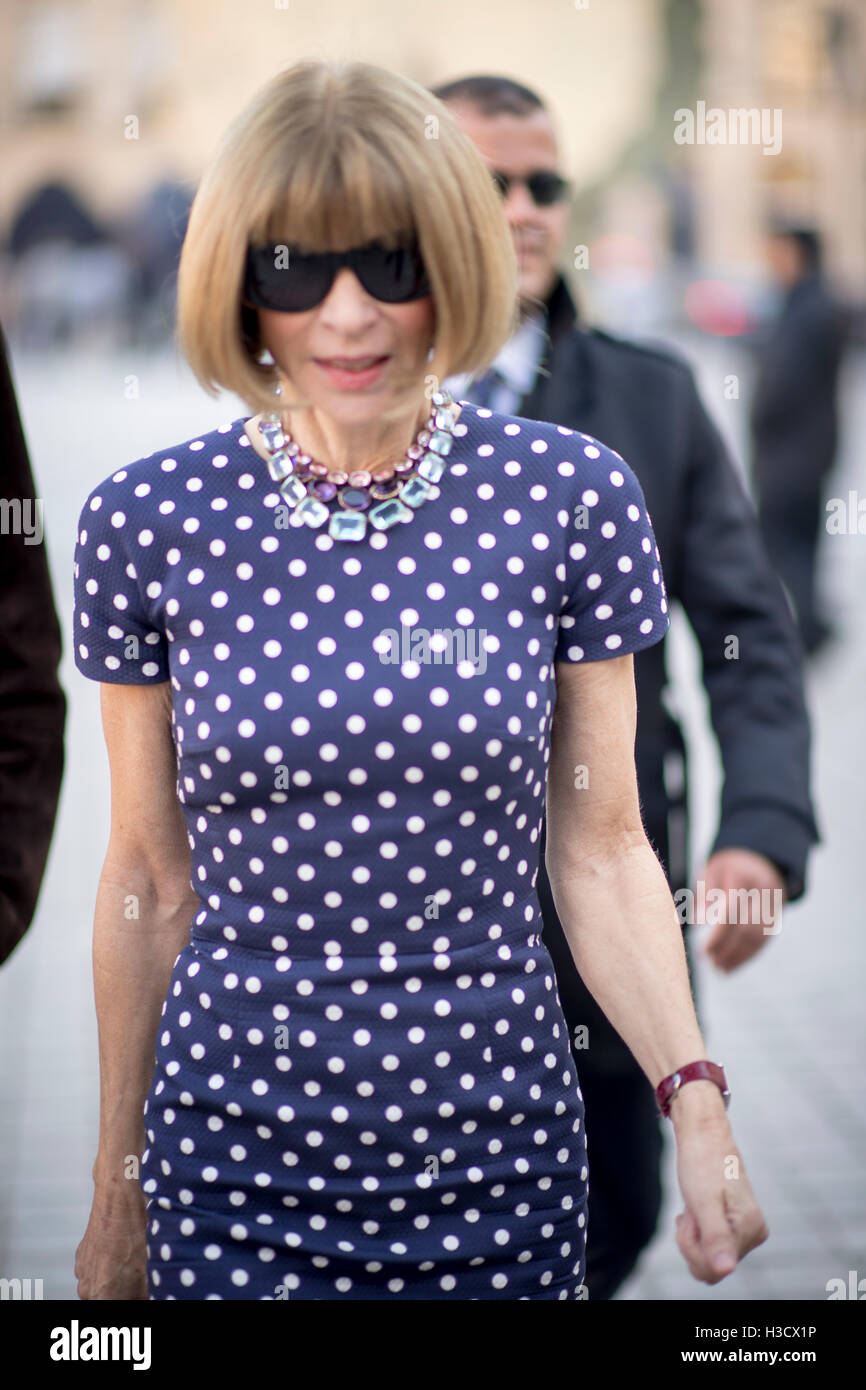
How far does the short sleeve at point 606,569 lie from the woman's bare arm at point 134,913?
16.6 inches

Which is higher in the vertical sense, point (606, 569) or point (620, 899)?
point (606, 569)

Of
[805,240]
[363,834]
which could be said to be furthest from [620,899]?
[805,240]

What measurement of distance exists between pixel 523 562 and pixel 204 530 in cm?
31

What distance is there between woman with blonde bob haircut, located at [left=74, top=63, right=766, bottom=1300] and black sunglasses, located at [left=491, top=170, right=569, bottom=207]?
83 centimetres

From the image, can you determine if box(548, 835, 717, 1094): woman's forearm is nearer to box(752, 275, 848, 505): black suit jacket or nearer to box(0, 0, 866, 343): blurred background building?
box(752, 275, 848, 505): black suit jacket

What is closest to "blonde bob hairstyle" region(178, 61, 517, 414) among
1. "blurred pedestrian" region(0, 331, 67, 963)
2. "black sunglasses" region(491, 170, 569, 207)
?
"blurred pedestrian" region(0, 331, 67, 963)

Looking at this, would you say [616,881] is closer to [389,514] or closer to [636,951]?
[636,951]

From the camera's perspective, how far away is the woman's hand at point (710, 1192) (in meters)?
1.69

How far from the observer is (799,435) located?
926cm

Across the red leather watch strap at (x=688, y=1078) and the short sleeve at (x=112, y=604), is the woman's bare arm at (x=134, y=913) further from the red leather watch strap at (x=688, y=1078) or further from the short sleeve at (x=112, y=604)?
the red leather watch strap at (x=688, y=1078)

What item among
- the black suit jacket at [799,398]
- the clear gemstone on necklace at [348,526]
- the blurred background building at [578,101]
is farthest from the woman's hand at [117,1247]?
the blurred background building at [578,101]

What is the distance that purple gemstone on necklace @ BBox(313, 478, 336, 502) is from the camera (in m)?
1.76

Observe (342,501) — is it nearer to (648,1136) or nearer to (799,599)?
(648,1136)

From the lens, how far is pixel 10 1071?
180 inches
